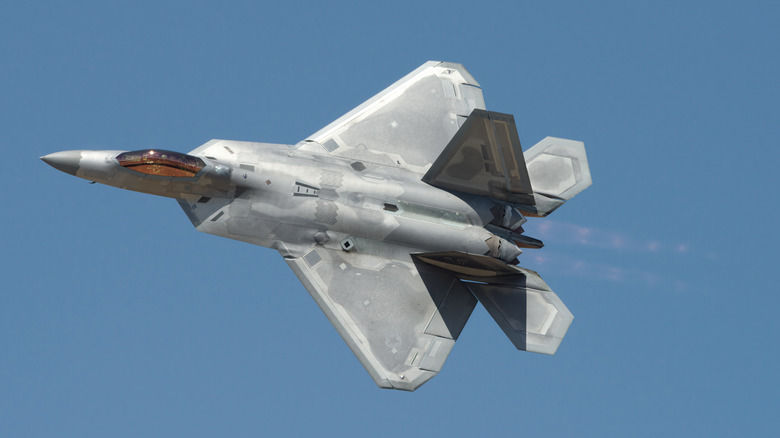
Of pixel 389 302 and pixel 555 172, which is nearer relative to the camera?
pixel 389 302

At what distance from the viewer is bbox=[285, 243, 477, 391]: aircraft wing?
3141 cm

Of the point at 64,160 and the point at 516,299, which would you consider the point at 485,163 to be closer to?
the point at 516,299

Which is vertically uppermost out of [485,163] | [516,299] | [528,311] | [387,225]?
[485,163]

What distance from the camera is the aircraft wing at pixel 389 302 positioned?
31.4 metres

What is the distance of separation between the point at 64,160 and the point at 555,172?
45.7ft

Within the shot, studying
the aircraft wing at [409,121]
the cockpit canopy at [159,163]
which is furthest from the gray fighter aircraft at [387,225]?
the aircraft wing at [409,121]

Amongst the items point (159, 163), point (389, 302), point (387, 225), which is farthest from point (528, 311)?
point (159, 163)

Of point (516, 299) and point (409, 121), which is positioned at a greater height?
point (409, 121)

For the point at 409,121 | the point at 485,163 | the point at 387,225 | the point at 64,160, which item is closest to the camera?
the point at 64,160

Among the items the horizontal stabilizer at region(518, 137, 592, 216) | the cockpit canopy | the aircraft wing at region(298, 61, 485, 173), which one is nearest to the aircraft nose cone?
the cockpit canopy

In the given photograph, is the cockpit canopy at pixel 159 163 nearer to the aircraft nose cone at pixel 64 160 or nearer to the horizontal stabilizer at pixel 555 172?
the aircraft nose cone at pixel 64 160

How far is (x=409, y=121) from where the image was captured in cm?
3403

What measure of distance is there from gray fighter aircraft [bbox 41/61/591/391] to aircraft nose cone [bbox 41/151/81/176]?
0.03 meters

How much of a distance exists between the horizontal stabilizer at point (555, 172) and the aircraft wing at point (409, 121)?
279cm
